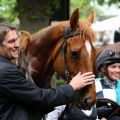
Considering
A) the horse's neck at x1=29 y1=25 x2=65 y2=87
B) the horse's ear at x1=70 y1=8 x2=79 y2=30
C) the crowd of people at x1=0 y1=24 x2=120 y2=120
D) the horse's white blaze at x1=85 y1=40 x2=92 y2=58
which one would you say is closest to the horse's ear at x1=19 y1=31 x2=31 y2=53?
the horse's neck at x1=29 y1=25 x2=65 y2=87

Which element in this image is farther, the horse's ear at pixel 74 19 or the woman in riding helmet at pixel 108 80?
the woman in riding helmet at pixel 108 80

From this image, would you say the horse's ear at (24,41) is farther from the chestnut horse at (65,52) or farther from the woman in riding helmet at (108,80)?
the woman in riding helmet at (108,80)

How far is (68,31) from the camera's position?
4.63 meters

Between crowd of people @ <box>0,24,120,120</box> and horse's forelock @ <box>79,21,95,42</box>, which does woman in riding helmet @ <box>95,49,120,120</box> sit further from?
crowd of people @ <box>0,24,120,120</box>

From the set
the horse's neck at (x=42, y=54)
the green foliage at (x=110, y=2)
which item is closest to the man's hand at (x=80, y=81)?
the horse's neck at (x=42, y=54)

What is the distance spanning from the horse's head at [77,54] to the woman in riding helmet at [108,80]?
552 millimetres

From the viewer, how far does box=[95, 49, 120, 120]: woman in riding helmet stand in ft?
16.1

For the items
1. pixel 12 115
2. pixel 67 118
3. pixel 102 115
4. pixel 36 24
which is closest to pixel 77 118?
pixel 67 118

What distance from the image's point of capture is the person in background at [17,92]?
3.50 metres

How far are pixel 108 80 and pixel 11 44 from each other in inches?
68.4

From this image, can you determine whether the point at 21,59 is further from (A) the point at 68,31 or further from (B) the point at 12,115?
(B) the point at 12,115

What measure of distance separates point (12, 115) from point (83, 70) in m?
1.11

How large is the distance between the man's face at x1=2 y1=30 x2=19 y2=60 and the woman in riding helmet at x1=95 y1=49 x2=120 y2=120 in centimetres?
154

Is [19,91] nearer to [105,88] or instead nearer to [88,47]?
[88,47]
